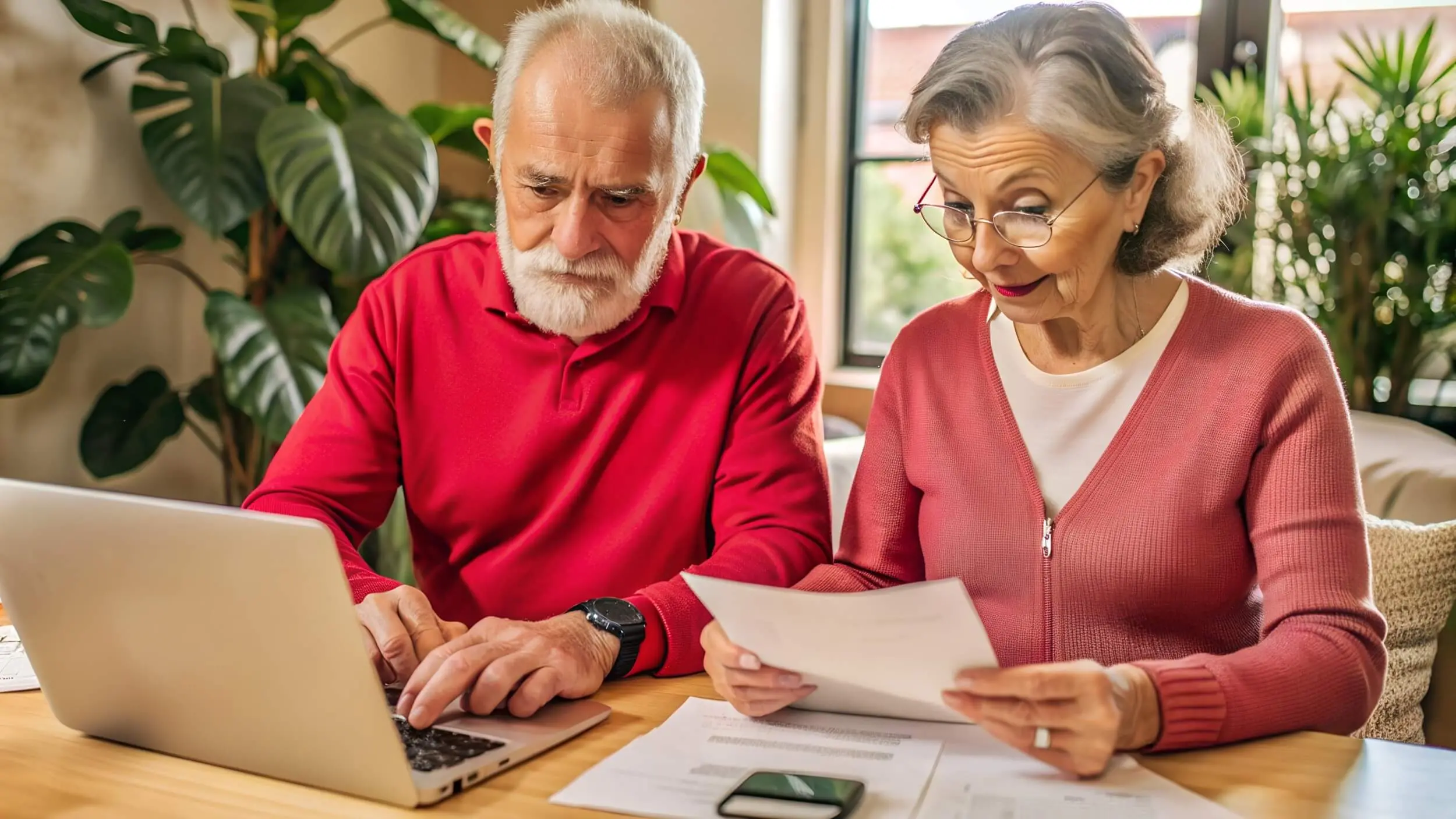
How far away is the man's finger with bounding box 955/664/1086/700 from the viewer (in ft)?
3.28

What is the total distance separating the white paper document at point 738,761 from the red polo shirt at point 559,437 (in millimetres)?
449

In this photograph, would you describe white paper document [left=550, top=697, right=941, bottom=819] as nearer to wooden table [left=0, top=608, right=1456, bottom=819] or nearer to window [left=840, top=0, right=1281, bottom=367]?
wooden table [left=0, top=608, right=1456, bottom=819]

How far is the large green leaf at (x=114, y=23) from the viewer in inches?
94.0

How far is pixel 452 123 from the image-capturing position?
281 cm

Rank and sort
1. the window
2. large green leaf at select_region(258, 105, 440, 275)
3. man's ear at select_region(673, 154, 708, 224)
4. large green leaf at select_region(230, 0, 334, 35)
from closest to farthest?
1. man's ear at select_region(673, 154, 708, 224)
2. large green leaf at select_region(258, 105, 440, 275)
3. large green leaf at select_region(230, 0, 334, 35)
4. the window

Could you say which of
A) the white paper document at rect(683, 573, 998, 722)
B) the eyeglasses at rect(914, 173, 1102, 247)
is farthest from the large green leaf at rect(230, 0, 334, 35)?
the white paper document at rect(683, 573, 998, 722)

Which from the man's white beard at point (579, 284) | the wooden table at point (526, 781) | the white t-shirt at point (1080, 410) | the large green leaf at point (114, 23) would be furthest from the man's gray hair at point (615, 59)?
the large green leaf at point (114, 23)

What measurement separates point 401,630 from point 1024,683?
0.61 m

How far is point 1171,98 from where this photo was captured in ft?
4.62

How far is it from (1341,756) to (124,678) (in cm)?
102

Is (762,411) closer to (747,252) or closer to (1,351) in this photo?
(747,252)

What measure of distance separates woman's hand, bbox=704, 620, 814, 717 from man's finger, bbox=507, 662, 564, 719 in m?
0.15

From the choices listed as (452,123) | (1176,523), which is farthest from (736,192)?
(1176,523)

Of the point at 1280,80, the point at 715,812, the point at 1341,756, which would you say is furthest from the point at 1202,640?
the point at 1280,80
